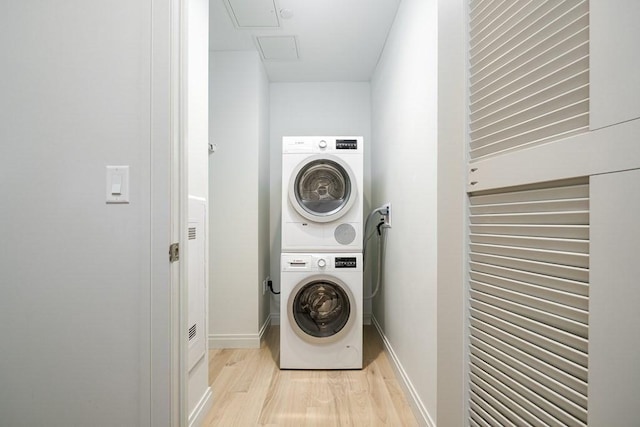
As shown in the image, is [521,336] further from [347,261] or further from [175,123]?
[347,261]

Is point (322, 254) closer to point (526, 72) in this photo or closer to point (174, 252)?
point (174, 252)

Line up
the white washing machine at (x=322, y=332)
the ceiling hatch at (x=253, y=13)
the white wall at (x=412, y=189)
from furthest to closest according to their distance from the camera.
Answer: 1. the white washing machine at (x=322, y=332)
2. the ceiling hatch at (x=253, y=13)
3. the white wall at (x=412, y=189)

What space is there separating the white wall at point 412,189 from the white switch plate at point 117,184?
120 cm

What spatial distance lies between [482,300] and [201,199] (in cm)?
137

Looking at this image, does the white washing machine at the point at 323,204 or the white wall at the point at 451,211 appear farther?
the white washing machine at the point at 323,204

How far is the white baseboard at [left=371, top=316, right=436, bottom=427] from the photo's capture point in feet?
5.29

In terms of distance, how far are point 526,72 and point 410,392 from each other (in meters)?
1.74

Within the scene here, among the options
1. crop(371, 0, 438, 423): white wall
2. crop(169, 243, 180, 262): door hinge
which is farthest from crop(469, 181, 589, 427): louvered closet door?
crop(169, 243, 180, 262): door hinge

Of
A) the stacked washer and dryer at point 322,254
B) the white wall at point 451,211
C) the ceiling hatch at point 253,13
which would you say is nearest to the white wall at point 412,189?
the stacked washer and dryer at point 322,254

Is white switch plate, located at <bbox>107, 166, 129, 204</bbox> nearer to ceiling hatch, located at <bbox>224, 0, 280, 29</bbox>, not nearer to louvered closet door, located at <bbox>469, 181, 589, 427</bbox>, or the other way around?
louvered closet door, located at <bbox>469, 181, 589, 427</bbox>

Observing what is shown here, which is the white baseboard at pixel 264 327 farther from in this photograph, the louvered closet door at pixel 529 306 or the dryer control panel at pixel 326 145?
the louvered closet door at pixel 529 306

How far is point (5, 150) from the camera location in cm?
108

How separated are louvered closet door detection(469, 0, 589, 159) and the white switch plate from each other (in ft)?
3.36

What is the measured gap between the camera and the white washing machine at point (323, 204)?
2395 millimetres
